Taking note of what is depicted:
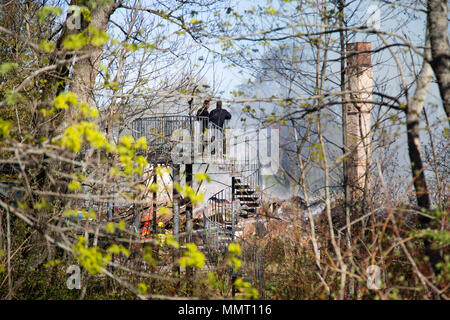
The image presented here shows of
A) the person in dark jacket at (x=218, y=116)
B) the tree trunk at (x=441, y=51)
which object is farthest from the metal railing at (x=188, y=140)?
the tree trunk at (x=441, y=51)

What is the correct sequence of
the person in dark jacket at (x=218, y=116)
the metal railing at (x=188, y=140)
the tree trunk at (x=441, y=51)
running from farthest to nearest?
the person in dark jacket at (x=218, y=116) → the metal railing at (x=188, y=140) → the tree trunk at (x=441, y=51)

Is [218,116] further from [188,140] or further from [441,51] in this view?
[441,51]

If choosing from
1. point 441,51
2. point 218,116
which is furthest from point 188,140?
point 441,51

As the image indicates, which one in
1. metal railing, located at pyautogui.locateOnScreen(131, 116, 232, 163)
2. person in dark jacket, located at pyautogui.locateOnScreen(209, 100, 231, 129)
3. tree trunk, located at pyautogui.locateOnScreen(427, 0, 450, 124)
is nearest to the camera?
tree trunk, located at pyautogui.locateOnScreen(427, 0, 450, 124)

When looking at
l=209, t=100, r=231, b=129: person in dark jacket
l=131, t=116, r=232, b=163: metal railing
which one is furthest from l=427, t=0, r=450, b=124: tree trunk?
l=209, t=100, r=231, b=129: person in dark jacket

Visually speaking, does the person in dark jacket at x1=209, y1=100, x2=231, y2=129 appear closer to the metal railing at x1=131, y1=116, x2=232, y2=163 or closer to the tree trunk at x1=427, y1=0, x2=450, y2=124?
the metal railing at x1=131, y1=116, x2=232, y2=163

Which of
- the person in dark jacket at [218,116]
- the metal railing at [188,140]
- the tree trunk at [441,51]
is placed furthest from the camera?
the person in dark jacket at [218,116]

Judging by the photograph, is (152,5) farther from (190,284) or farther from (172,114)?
(190,284)

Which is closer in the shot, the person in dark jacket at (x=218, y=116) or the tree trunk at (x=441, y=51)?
the tree trunk at (x=441, y=51)

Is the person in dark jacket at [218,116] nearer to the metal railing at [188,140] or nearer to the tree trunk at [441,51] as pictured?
the metal railing at [188,140]

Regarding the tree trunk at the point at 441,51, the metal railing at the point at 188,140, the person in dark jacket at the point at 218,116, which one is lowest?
the tree trunk at the point at 441,51

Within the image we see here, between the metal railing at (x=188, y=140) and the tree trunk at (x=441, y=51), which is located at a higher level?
the metal railing at (x=188, y=140)
